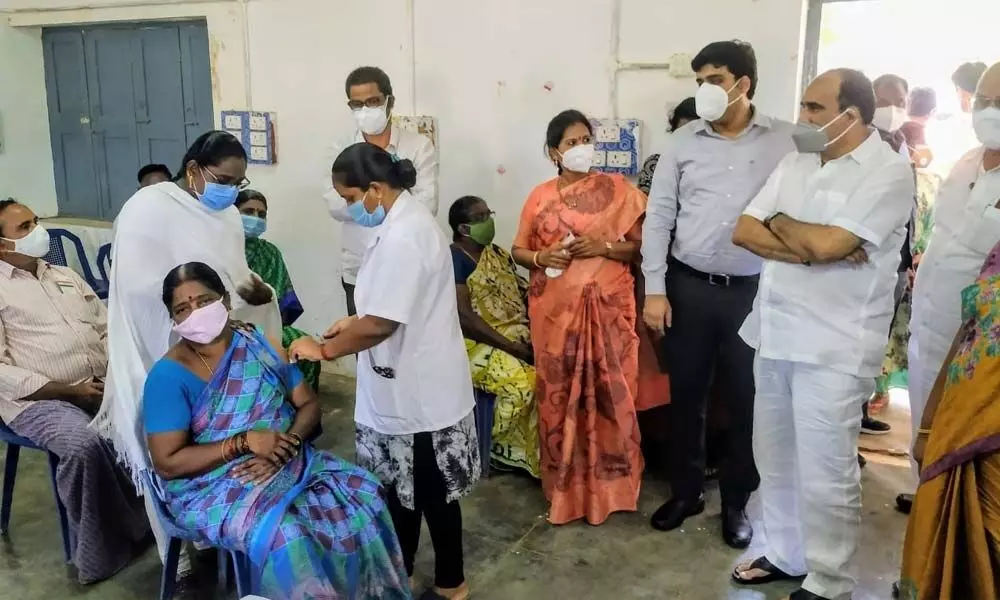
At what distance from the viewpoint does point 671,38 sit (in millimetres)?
3586

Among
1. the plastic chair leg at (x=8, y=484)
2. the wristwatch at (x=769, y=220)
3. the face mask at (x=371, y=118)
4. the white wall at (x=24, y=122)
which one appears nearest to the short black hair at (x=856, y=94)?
the wristwatch at (x=769, y=220)

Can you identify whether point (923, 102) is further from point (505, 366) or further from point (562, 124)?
point (505, 366)

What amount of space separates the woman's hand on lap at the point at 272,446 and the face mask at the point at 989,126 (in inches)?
83.4

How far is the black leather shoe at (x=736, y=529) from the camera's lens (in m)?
2.86

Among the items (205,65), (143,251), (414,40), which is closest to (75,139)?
(205,65)

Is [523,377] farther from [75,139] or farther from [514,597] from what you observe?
[75,139]

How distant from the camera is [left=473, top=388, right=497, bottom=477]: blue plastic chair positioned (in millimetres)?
3318

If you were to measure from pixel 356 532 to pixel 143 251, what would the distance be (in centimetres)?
106

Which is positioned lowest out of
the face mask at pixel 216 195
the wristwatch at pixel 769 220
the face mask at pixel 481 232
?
the face mask at pixel 481 232

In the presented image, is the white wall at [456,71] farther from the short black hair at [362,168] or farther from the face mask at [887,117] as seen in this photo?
the short black hair at [362,168]

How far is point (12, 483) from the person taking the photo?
302cm

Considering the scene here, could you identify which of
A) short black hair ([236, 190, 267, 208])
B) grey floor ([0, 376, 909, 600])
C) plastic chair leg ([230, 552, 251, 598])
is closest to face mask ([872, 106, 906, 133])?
grey floor ([0, 376, 909, 600])

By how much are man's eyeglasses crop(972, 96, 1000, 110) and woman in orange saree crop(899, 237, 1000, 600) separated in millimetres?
605

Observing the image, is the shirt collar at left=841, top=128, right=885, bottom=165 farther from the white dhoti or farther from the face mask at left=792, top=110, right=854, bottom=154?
the white dhoti
